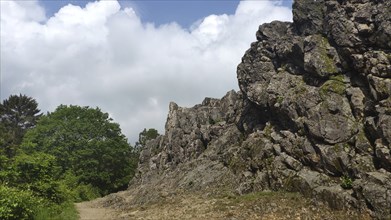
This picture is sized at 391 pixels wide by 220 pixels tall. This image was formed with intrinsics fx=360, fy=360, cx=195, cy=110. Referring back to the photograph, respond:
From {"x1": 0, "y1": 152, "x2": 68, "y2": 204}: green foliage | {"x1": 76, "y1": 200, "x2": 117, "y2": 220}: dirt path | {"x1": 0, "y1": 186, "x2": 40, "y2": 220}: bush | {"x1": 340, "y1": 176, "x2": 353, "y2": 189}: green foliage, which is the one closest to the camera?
{"x1": 0, "y1": 186, "x2": 40, "y2": 220}: bush

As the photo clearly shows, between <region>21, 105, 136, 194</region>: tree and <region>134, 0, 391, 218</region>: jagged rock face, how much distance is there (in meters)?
27.2

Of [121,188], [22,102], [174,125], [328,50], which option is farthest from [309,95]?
[22,102]

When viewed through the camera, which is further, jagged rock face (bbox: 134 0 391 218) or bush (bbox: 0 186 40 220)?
jagged rock face (bbox: 134 0 391 218)

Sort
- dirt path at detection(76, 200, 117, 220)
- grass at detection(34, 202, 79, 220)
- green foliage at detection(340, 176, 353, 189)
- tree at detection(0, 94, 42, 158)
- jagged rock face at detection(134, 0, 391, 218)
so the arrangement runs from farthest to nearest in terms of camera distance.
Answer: tree at detection(0, 94, 42, 158)
dirt path at detection(76, 200, 117, 220)
jagged rock face at detection(134, 0, 391, 218)
green foliage at detection(340, 176, 353, 189)
grass at detection(34, 202, 79, 220)

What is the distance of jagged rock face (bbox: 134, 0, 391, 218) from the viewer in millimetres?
22047

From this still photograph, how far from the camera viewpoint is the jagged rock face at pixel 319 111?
2205 cm

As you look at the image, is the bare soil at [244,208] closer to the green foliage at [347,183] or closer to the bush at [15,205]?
the green foliage at [347,183]

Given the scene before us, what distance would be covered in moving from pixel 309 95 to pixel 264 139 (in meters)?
6.20

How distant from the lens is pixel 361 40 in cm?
2673

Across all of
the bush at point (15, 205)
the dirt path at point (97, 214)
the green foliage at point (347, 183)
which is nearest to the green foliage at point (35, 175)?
the bush at point (15, 205)

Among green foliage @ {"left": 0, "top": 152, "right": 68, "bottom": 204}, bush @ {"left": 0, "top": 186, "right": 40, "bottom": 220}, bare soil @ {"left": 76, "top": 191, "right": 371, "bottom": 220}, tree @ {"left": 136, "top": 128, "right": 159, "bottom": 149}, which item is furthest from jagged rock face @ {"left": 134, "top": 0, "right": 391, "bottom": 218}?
tree @ {"left": 136, "top": 128, "right": 159, "bottom": 149}

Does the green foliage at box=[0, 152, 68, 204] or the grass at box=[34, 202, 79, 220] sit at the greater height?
the green foliage at box=[0, 152, 68, 204]

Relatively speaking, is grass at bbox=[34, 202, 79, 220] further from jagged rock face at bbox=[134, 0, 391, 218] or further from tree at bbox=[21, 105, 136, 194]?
tree at bbox=[21, 105, 136, 194]

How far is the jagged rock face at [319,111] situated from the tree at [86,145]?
27.2 meters
